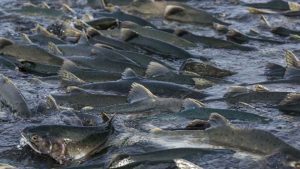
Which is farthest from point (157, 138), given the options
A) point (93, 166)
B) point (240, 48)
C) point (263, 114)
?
point (240, 48)

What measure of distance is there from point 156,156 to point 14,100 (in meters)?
2.09

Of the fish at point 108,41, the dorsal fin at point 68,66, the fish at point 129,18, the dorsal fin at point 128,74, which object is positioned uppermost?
the dorsal fin at point 128,74

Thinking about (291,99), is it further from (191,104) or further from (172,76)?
(172,76)

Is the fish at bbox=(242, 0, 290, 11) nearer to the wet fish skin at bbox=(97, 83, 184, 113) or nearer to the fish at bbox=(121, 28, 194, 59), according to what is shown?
the fish at bbox=(121, 28, 194, 59)

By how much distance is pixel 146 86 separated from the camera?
723 cm

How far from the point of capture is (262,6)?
11.9 m

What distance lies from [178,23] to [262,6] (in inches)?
64.2

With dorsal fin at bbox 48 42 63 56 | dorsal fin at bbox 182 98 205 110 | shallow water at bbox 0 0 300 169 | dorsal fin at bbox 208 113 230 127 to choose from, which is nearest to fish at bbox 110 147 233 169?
shallow water at bbox 0 0 300 169

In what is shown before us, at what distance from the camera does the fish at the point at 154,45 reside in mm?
8906

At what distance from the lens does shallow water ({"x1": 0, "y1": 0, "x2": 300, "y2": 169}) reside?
5547mm

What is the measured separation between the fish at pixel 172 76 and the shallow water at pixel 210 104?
0.49 ft

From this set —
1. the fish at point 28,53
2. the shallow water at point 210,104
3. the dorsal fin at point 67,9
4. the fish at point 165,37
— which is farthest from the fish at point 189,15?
the fish at point 28,53

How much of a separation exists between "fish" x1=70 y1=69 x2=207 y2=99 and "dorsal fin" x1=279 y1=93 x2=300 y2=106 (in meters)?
0.99

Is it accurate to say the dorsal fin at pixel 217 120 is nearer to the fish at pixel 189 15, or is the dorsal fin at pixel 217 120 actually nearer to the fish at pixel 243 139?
the fish at pixel 243 139
